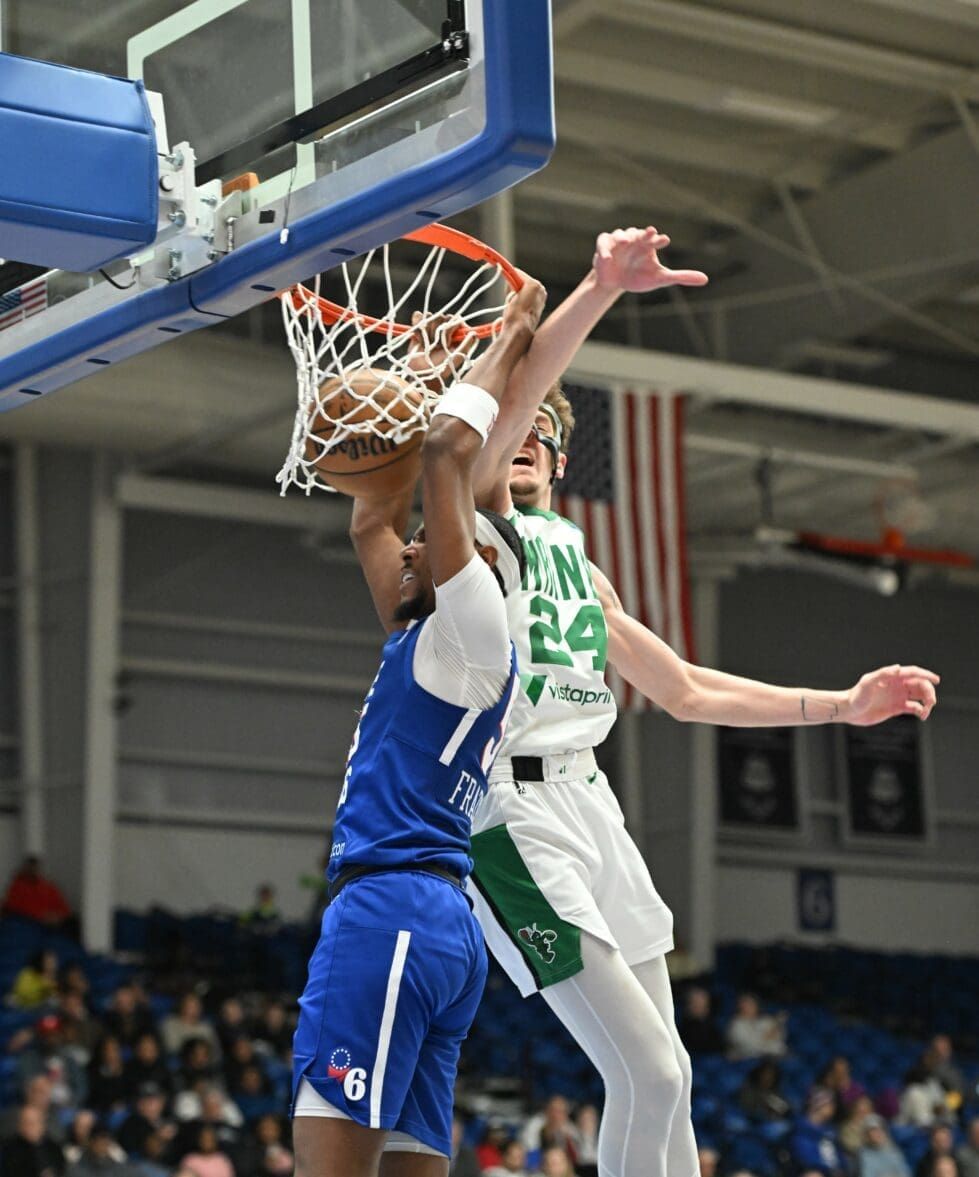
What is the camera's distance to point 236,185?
419 centimetres

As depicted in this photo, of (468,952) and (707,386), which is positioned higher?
(707,386)

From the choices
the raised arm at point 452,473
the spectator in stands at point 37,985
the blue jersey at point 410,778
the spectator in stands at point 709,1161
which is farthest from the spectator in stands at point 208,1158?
the raised arm at point 452,473

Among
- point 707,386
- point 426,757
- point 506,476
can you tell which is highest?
point 707,386

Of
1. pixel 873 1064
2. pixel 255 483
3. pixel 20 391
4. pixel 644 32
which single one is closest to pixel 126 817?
pixel 255 483

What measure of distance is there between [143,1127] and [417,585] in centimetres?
815

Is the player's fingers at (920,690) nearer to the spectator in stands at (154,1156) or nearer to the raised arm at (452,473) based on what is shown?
the raised arm at (452,473)

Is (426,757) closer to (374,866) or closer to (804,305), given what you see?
(374,866)

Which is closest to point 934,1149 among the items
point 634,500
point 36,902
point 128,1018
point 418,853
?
point 634,500

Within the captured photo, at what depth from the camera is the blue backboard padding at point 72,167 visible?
399cm

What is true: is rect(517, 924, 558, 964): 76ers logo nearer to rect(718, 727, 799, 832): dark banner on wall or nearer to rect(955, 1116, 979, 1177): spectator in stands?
rect(955, 1116, 979, 1177): spectator in stands

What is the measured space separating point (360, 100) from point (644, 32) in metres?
10.6

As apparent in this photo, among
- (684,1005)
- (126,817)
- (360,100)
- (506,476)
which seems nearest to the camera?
(360,100)

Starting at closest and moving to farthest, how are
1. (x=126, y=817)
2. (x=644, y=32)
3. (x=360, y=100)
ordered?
(x=360, y=100)
(x=644, y=32)
(x=126, y=817)

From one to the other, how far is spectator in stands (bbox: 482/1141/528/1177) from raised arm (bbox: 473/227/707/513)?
7853 mm
